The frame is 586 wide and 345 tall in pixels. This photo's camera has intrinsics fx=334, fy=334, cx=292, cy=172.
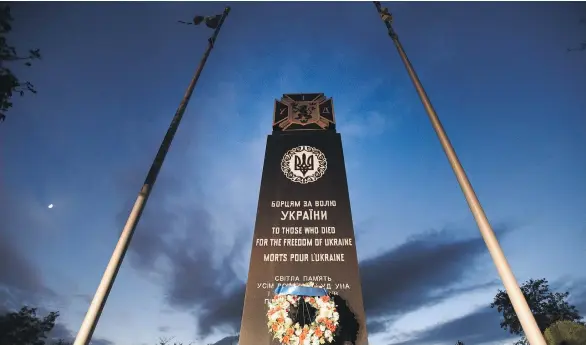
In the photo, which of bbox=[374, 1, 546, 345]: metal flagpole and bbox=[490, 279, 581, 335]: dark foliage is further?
bbox=[490, 279, 581, 335]: dark foliage

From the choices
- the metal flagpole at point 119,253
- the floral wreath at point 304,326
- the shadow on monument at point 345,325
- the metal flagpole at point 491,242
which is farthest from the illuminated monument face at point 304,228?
the metal flagpole at point 119,253

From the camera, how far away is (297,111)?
12.1 metres

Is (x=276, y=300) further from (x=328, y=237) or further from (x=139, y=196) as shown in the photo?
(x=139, y=196)

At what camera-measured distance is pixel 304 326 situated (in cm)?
679

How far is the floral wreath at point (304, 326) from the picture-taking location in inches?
263

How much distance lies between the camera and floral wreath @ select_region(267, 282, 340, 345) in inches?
263

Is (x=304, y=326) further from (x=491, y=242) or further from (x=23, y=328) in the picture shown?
(x=23, y=328)

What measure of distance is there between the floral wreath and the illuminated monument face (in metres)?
0.58

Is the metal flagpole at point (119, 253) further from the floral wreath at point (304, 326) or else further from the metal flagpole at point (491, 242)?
the metal flagpole at point (491, 242)

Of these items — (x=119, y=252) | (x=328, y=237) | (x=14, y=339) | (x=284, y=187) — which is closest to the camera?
(x=119, y=252)

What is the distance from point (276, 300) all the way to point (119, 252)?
11.0ft

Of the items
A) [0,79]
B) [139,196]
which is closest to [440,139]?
[139,196]

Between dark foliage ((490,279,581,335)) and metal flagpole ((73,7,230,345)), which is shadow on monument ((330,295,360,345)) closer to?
metal flagpole ((73,7,230,345))

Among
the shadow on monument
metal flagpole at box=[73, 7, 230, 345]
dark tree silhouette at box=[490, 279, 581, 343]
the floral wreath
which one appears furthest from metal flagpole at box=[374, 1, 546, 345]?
dark tree silhouette at box=[490, 279, 581, 343]
